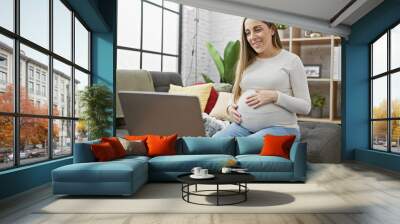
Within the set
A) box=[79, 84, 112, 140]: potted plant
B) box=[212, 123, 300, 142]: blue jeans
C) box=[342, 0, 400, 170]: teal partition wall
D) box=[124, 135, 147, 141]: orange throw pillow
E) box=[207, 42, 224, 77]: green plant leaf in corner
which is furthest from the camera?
box=[207, 42, 224, 77]: green plant leaf in corner

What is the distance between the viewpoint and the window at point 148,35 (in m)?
8.23

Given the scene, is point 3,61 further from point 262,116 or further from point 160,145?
point 262,116

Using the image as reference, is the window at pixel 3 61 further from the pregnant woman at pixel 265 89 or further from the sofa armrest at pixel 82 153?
the pregnant woman at pixel 265 89

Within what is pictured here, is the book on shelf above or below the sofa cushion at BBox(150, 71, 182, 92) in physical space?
above

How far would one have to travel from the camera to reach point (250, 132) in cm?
561

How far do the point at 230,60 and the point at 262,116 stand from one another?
3306 millimetres

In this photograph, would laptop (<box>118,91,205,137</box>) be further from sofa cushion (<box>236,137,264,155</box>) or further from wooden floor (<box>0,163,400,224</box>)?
wooden floor (<box>0,163,400,224</box>)

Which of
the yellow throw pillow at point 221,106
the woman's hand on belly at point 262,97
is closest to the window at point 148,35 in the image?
the yellow throw pillow at point 221,106

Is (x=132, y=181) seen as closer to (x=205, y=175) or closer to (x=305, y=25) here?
(x=205, y=175)

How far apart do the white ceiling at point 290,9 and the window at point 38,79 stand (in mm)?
1581

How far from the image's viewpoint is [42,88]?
4.54 m

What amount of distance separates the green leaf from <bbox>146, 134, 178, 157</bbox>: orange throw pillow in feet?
12.4

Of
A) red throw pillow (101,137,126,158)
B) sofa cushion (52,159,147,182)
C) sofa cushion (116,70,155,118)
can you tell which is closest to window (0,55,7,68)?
sofa cushion (52,159,147,182)

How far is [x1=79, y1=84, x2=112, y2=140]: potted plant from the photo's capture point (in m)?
6.02
